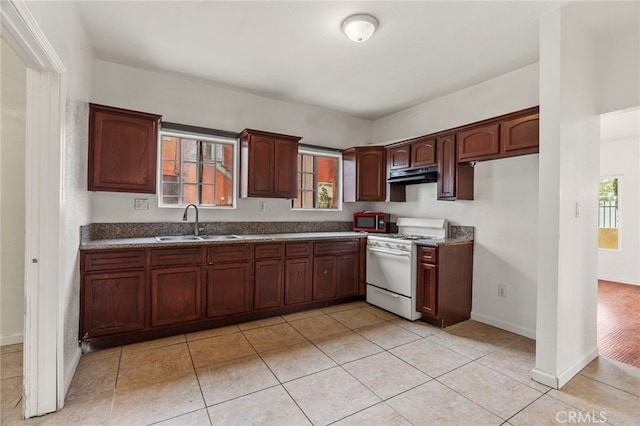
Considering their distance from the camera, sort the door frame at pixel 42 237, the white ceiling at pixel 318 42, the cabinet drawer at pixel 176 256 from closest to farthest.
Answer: the door frame at pixel 42 237 → the white ceiling at pixel 318 42 → the cabinet drawer at pixel 176 256

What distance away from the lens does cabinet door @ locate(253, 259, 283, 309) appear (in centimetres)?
330

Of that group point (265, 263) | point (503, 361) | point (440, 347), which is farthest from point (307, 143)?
point (503, 361)

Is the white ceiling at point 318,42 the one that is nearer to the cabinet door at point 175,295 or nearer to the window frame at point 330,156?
the window frame at point 330,156

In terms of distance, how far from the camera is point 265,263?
3.34 meters

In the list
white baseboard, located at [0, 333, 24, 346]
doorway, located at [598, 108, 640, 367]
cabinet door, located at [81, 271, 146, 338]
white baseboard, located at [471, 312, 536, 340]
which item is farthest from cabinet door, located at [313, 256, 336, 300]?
doorway, located at [598, 108, 640, 367]

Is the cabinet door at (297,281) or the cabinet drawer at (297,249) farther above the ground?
the cabinet drawer at (297,249)

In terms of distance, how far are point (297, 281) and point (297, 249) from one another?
38 cm

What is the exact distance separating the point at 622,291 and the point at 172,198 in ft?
22.8

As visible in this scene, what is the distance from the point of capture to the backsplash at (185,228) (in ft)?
9.71

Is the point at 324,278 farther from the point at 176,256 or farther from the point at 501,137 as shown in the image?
the point at 501,137

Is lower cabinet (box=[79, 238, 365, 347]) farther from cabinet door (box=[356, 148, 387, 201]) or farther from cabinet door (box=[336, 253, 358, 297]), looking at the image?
cabinet door (box=[356, 148, 387, 201])

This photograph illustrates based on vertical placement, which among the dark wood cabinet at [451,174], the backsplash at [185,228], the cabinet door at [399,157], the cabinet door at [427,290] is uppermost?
the cabinet door at [399,157]

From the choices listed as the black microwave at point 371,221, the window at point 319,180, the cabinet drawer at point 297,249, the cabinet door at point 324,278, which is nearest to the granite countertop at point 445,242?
the black microwave at point 371,221

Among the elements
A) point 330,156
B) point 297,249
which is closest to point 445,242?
point 297,249
